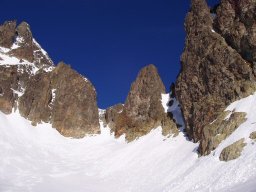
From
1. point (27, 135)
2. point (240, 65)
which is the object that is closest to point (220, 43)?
point (240, 65)

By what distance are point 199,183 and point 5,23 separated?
9488 centimetres

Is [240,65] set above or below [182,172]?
above

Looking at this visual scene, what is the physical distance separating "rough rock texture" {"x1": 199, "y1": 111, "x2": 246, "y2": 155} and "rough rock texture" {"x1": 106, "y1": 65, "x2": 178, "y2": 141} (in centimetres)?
2979

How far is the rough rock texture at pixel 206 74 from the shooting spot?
54.0m

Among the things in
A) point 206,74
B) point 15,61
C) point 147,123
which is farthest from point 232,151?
point 15,61

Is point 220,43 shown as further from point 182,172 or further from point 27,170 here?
point 27,170

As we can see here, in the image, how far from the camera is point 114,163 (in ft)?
223

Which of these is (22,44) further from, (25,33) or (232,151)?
(232,151)

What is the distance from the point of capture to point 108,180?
5788cm

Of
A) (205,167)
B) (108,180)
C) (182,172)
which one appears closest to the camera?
(205,167)

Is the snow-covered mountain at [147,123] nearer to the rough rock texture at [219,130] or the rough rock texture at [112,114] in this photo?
the rough rock texture at [219,130]

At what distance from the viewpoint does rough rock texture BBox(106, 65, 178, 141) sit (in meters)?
83.9

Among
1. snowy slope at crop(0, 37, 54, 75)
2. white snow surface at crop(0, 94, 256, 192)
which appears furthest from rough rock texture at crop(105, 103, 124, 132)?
snowy slope at crop(0, 37, 54, 75)

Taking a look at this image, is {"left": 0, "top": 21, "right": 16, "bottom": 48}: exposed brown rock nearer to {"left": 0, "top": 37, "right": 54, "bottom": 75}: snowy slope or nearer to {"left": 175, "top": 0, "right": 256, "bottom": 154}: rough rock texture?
{"left": 0, "top": 37, "right": 54, "bottom": 75}: snowy slope
